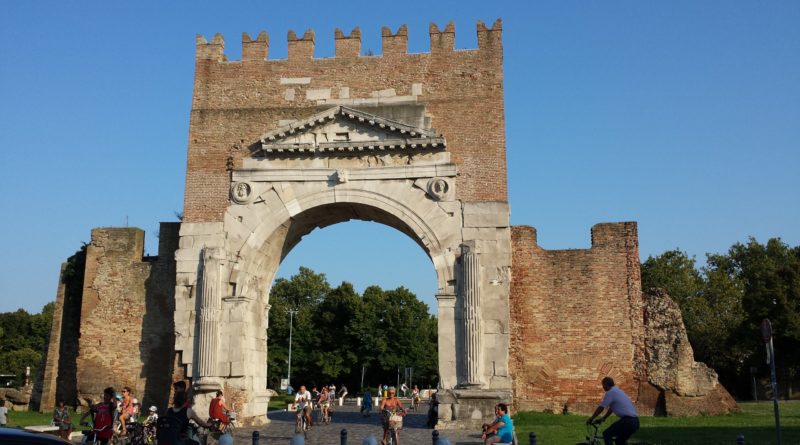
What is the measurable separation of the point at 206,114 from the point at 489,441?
40.7 feet

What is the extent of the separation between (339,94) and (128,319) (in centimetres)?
815

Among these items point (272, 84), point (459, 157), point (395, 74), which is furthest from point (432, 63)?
point (272, 84)

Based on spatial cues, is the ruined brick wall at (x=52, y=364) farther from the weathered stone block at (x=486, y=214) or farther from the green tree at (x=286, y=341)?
the green tree at (x=286, y=341)

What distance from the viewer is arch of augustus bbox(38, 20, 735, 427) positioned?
59.5 ft

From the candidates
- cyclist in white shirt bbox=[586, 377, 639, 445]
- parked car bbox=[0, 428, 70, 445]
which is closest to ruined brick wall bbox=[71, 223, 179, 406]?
cyclist in white shirt bbox=[586, 377, 639, 445]

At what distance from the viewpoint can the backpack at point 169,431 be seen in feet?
30.8

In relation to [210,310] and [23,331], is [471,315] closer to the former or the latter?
[210,310]

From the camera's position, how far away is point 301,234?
20516mm

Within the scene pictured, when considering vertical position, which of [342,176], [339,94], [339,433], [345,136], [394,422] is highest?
[339,94]

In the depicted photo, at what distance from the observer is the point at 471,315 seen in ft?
56.9

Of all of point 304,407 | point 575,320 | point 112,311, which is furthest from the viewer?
point 112,311

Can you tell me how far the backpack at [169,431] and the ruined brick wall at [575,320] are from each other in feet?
35.2

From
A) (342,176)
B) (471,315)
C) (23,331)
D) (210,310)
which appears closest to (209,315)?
(210,310)

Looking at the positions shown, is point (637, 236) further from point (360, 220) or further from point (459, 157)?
point (360, 220)
